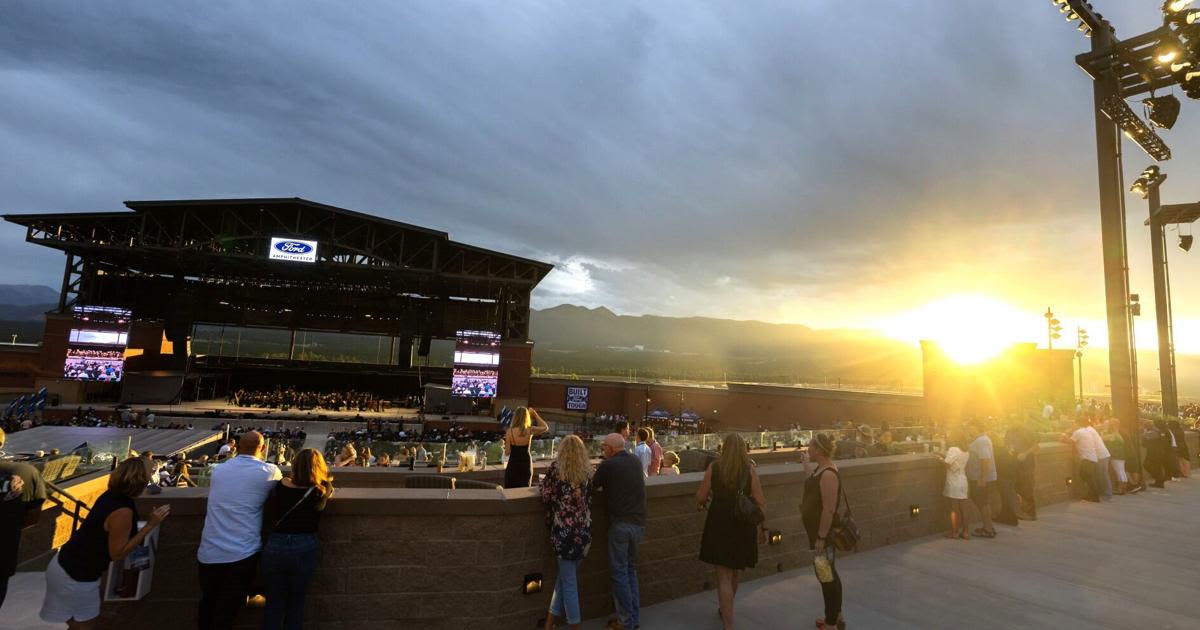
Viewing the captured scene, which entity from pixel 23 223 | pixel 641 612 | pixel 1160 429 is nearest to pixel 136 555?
pixel 641 612

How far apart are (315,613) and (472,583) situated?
1194 millimetres

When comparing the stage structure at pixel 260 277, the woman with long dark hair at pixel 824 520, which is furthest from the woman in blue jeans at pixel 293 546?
the stage structure at pixel 260 277

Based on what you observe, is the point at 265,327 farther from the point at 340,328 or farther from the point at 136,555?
the point at 136,555

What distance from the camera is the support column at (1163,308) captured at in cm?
1895

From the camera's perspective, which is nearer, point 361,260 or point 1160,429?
point 1160,429

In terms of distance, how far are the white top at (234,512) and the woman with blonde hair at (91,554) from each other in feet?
1.47

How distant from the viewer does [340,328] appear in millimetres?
48438

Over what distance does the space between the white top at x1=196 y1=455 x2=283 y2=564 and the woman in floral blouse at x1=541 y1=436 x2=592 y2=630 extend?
2.08 meters

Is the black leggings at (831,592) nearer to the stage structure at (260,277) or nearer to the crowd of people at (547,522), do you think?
the crowd of people at (547,522)

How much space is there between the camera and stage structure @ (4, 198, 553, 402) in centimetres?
3372

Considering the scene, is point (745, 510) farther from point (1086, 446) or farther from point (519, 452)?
point (1086, 446)

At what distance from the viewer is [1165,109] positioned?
1295 centimetres

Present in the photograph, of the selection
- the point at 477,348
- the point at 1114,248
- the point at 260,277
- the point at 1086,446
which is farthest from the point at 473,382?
the point at 1114,248

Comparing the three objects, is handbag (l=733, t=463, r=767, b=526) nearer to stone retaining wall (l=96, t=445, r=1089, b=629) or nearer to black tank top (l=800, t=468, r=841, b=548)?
black tank top (l=800, t=468, r=841, b=548)
